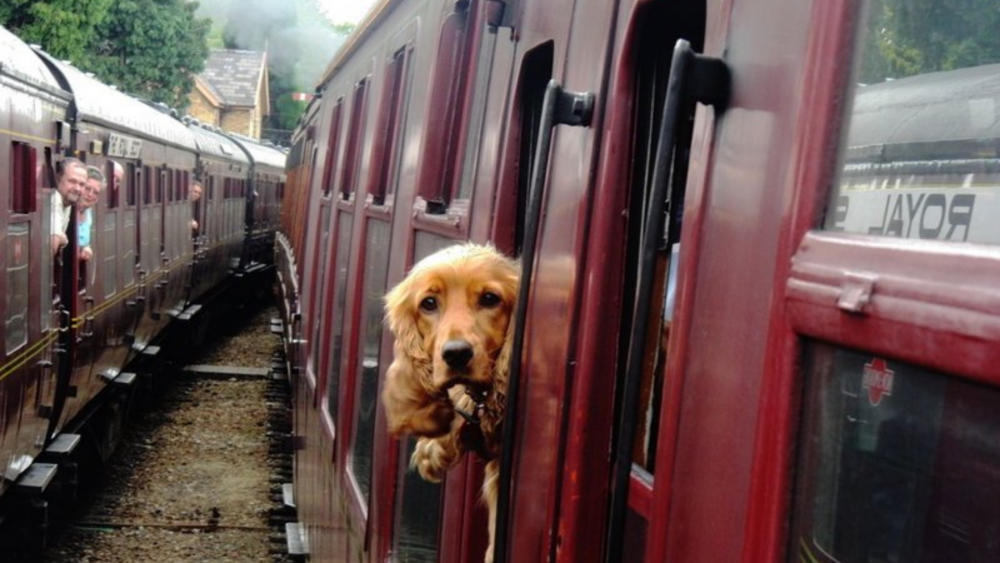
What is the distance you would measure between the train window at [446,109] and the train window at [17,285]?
168 inches

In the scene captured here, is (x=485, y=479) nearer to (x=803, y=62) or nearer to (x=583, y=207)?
(x=583, y=207)

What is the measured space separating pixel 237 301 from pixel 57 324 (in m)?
19.4


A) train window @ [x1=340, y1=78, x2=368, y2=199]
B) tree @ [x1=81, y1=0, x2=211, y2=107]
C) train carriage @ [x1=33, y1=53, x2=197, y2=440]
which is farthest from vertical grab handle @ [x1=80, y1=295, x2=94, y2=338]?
tree @ [x1=81, y1=0, x2=211, y2=107]

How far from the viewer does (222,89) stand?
6206cm

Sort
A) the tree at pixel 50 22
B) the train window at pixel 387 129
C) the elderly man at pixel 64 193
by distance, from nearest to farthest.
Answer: the train window at pixel 387 129, the elderly man at pixel 64 193, the tree at pixel 50 22

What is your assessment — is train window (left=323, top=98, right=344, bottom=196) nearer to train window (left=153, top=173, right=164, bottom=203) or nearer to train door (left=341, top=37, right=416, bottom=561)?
train door (left=341, top=37, right=416, bottom=561)

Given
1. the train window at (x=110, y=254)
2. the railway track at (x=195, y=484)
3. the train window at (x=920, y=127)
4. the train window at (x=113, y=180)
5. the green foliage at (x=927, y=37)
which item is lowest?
the railway track at (x=195, y=484)

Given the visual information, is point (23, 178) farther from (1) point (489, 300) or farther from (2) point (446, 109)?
(1) point (489, 300)

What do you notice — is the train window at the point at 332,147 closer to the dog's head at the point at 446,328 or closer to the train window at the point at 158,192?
the dog's head at the point at 446,328

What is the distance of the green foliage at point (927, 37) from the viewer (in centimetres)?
118

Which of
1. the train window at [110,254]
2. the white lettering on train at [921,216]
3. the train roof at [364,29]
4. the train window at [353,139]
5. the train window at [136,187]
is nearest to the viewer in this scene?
the white lettering on train at [921,216]

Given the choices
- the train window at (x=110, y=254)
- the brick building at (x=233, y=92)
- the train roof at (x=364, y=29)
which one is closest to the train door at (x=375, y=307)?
Answer: the train roof at (x=364, y=29)

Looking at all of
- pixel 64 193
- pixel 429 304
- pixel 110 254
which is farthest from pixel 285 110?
pixel 429 304

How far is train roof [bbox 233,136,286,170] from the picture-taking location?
29531 mm
